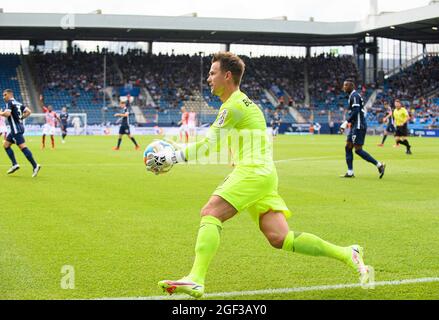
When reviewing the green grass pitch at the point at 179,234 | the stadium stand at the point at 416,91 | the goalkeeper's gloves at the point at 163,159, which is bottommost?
the green grass pitch at the point at 179,234

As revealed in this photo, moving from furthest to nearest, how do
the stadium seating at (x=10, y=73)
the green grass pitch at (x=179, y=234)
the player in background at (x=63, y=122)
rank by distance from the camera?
the stadium seating at (x=10, y=73), the player in background at (x=63, y=122), the green grass pitch at (x=179, y=234)

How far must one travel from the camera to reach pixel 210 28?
6291cm

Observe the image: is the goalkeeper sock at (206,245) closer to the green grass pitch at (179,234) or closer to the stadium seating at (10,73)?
the green grass pitch at (179,234)

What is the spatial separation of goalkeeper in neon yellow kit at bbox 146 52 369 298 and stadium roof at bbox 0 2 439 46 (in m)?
52.9

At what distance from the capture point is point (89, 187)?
14.8 meters

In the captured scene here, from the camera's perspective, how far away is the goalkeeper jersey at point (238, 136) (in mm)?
5770

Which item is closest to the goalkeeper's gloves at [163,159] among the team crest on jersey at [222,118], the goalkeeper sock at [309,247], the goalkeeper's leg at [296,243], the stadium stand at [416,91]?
the team crest on jersey at [222,118]

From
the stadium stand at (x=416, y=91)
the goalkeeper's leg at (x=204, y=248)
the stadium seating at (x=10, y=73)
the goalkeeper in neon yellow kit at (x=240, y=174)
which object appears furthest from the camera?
the stadium stand at (x=416, y=91)

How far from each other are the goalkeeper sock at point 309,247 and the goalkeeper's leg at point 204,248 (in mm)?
606

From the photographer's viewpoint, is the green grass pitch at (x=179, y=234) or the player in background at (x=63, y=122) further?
the player in background at (x=63, y=122)

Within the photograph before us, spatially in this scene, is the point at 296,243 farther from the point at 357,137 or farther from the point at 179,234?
the point at 357,137
